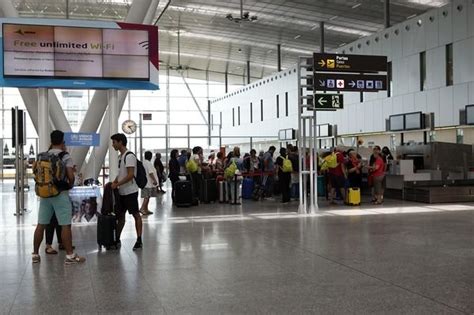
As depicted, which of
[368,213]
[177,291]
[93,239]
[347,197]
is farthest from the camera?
[347,197]

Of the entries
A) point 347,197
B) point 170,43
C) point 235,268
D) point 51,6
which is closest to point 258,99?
point 170,43

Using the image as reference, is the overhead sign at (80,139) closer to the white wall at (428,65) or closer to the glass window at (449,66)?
the white wall at (428,65)

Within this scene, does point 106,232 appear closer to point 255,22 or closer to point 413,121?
point 413,121

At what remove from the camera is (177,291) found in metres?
5.40

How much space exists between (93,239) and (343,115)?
19.9 m

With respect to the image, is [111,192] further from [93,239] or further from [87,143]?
[87,143]

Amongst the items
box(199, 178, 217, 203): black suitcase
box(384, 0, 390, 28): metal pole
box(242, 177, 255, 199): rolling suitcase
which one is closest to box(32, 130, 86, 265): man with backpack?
box(199, 178, 217, 203): black suitcase

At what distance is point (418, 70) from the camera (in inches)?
845

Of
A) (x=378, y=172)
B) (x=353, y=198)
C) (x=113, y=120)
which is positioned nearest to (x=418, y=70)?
(x=378, y=172)

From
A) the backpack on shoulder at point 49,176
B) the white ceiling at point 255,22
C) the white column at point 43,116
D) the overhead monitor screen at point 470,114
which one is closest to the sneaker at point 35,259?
the backpack on shoulder at point 49,176

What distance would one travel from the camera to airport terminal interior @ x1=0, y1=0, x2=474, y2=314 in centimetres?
547

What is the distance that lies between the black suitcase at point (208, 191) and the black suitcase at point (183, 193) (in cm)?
109

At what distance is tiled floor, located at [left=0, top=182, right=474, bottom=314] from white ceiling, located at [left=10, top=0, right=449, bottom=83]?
19.0 m

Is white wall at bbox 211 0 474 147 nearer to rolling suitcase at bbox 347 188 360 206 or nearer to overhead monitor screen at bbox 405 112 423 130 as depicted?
overhead monitor screen at bbox 405 112 423 130
